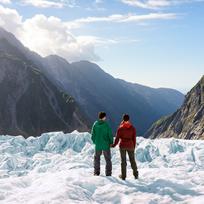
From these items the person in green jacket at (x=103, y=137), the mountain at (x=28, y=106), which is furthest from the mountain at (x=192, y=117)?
the person in green jacket at (x=103, y=137)

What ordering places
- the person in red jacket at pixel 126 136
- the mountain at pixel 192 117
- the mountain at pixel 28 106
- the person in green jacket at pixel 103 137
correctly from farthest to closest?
the mountain at pixel 28 106
the mountain at pixel 192 117
the person in green jacket at pixel 103 137
the person in red jacket at pixel 126 136

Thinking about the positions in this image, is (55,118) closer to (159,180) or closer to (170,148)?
(170,148)

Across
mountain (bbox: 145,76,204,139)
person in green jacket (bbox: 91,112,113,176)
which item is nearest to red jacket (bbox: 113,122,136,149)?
person in green jacket (bbox: 91,112,113,176)

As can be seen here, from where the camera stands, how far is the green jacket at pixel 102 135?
58.2 feet

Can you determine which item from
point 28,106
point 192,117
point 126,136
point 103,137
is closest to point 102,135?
point 103,137

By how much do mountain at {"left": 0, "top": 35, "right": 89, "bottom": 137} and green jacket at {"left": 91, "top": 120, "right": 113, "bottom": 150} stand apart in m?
152

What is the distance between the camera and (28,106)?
7234 inches

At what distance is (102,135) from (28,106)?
168753 mm

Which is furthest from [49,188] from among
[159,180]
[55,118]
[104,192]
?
[55,118]

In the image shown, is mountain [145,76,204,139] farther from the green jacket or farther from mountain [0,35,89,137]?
the green jacket

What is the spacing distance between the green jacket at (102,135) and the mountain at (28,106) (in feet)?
499

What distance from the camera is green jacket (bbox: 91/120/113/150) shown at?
17.7m

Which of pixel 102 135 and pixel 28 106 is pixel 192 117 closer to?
pixel 28 106

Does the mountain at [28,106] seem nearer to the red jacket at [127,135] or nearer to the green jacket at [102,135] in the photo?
the green jacket at [102,135]
